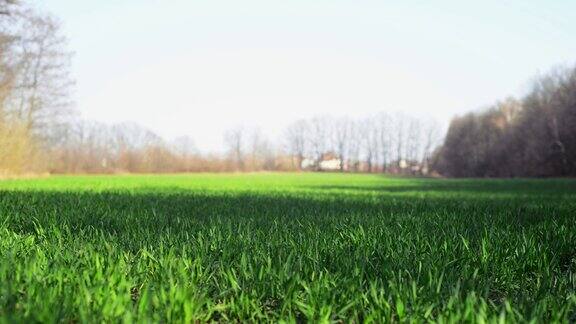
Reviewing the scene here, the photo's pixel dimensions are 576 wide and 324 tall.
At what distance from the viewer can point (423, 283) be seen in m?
2.69

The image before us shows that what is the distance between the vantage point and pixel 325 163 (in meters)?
115

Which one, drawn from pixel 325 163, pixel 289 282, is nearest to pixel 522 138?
pixel 325 163

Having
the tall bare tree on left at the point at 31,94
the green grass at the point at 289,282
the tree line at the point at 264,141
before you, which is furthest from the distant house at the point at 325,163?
the green grass at the point at 289,282

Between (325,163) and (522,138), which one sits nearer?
(522,138)

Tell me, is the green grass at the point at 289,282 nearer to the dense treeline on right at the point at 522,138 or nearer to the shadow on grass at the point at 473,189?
the shadow on grass at the point at 473,189

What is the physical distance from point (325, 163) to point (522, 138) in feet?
172

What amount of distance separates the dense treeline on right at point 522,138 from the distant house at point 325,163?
26092 millimetres

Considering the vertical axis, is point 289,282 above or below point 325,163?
below

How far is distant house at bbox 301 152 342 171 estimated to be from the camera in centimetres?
11031

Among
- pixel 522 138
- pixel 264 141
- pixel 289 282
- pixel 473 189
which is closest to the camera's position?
pixel 289 282

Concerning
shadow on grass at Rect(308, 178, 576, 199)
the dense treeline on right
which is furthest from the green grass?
the dense treeline on right

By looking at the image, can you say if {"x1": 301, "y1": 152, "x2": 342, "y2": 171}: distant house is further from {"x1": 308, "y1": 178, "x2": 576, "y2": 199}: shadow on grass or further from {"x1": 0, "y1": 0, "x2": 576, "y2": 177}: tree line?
{"x1": 308, "y1": 178, "x2": 576, "y2": 199}: shadow on grass

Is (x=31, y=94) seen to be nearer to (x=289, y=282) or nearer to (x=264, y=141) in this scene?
(x=289, y=282)

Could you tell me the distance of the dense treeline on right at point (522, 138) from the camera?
202ft
